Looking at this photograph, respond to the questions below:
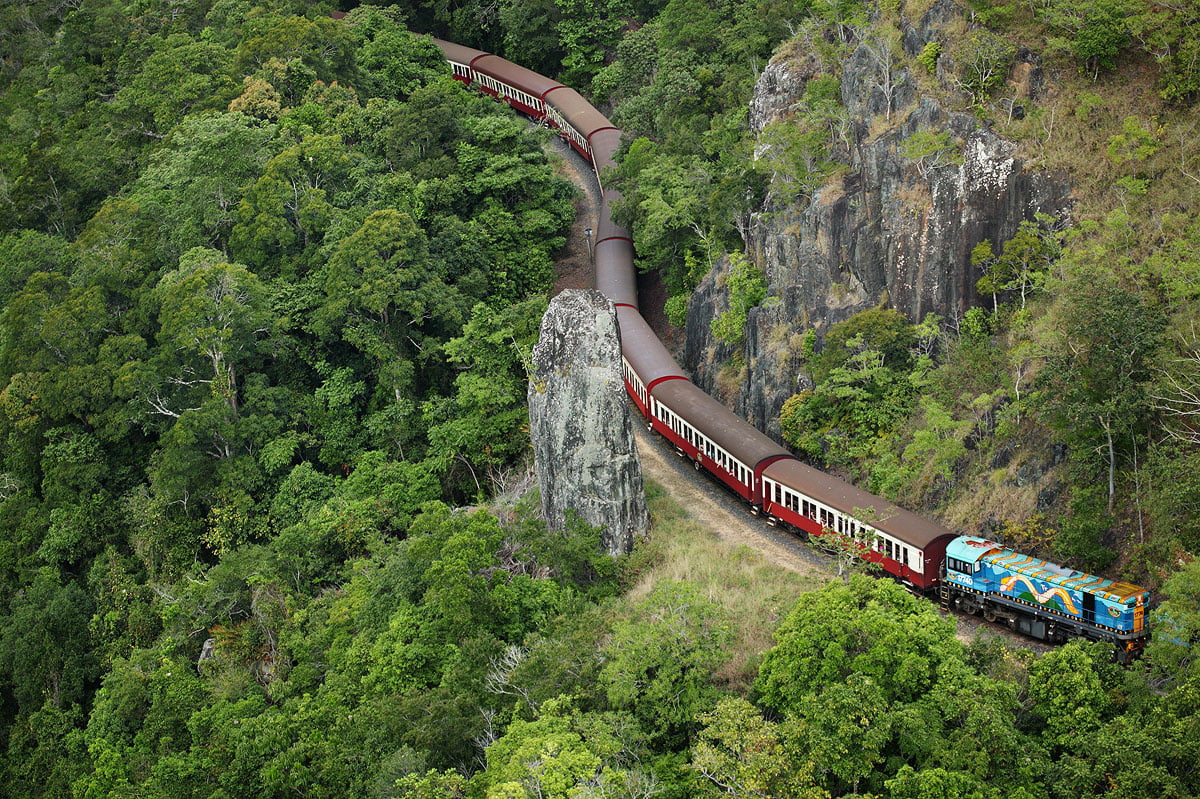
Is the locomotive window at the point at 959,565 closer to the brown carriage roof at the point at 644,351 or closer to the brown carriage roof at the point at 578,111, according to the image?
the brown carriage roof at the point at 644,351

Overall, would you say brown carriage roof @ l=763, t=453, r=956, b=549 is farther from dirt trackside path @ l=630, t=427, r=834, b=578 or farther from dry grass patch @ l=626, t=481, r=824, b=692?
dry grass patch @ l=626, t=481, r=824, b=692

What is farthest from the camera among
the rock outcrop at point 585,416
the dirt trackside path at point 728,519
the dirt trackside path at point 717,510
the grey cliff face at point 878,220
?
the grey cliff face at point 878,220

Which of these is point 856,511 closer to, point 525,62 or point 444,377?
point 444,377

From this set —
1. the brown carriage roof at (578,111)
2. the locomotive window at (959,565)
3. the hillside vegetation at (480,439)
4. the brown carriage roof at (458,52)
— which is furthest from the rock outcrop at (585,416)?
the brown carriage roof at (458,52)

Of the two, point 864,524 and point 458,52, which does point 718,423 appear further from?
point 458,52

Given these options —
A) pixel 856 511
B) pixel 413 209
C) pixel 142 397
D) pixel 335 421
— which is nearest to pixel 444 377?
pixel 335 421

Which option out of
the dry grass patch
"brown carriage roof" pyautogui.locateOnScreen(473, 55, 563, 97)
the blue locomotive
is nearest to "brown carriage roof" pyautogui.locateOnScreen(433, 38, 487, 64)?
"brown carriage roof" pyautogui.locateOnScreen(473, 55, 563, 97)

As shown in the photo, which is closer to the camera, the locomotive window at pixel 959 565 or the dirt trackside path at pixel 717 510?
the locomotive window at pixel 959 565
